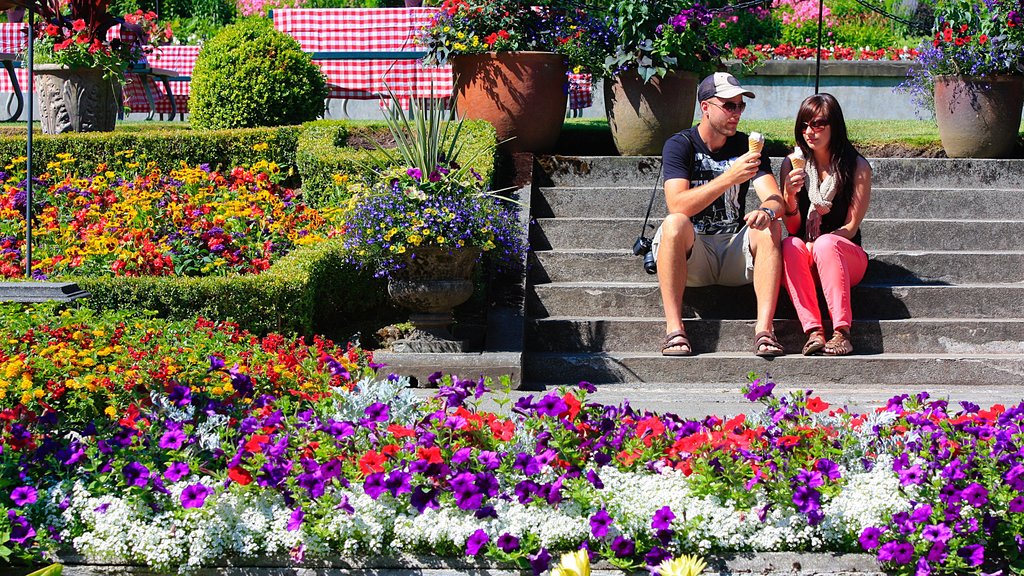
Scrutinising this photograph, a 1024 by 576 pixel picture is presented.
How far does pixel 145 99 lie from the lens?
13547mm

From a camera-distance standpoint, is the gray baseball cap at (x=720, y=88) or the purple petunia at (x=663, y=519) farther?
the gray baseball cap at (x=720, y=88)

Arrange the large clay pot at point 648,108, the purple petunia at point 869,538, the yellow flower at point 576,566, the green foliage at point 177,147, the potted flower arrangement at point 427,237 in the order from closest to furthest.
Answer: the yellow flower at point 576,566
the purple petunia at point 869,538
the potted flower arrangement at point 427,237
the large clay pot at point 648,108
the green foliage at point 177,147

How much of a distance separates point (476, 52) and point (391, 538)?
5.21 metres

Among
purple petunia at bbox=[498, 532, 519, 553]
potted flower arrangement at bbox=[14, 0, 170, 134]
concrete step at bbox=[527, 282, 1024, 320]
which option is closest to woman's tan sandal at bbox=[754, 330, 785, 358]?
concrete step at bbox=[527, 282, 1024, 320]

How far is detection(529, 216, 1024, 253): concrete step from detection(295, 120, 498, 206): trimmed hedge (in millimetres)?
524

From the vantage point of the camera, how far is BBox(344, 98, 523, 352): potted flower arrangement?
19.0ft

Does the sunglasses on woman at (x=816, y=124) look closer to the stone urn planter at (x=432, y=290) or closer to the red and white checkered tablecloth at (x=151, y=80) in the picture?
the stone urn planter at (x=432, y=290)

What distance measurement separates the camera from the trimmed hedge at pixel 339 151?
7445 millimetres

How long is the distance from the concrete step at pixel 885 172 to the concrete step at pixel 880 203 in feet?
0.75

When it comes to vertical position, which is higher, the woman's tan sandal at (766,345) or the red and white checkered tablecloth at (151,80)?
the red and white checkered tablecloth at (151,80)

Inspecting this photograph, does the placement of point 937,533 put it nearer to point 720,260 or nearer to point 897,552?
point 897,552

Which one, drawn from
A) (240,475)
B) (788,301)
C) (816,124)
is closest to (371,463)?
(240,475)

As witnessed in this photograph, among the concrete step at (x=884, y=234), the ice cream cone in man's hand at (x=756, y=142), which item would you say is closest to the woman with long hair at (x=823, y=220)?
the ice cream cone in man's hand at (x=756, y=142)

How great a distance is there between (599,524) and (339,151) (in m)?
5.46
